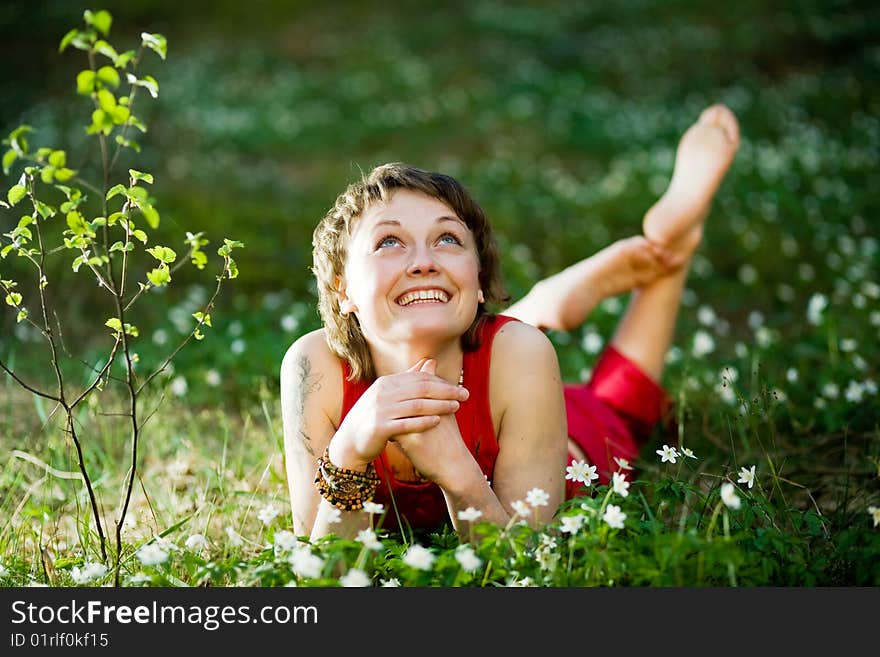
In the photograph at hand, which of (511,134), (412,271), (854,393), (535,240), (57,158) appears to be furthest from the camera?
(511,134)

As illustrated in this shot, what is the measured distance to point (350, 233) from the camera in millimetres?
2600

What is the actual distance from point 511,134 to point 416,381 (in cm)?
848

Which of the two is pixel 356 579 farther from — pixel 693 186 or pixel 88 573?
pixel 693 186

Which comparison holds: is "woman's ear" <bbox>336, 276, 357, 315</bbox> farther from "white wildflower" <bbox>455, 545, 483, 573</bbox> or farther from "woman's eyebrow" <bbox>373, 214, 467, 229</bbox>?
"white wildflower" <bbox>455, 545, 483, 573</bbox>

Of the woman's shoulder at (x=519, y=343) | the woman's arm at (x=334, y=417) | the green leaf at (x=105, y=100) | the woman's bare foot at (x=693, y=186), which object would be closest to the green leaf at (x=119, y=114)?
the green leaf at (x=105, y=100)

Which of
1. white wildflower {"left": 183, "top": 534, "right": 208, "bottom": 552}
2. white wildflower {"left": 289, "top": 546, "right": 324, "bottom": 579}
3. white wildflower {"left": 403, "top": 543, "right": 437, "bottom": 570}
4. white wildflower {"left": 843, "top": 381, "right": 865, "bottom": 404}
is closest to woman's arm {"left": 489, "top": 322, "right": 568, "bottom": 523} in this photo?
white wildflower {"left": 403, "top": 543, "right": 437, "bottom": 570}

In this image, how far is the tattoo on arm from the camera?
101 inches

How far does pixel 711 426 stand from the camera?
3.79 meters

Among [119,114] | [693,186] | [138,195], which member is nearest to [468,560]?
[138,195]

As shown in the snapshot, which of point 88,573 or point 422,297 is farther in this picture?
point 422,297

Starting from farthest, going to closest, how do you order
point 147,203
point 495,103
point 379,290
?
1. point 495,103
2. point 379,290
3. point 147,203

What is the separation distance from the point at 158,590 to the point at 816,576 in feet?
4.90

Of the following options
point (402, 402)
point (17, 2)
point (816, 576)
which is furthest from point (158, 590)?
point (17, 2)

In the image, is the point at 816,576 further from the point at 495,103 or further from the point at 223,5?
the point at 223,5
